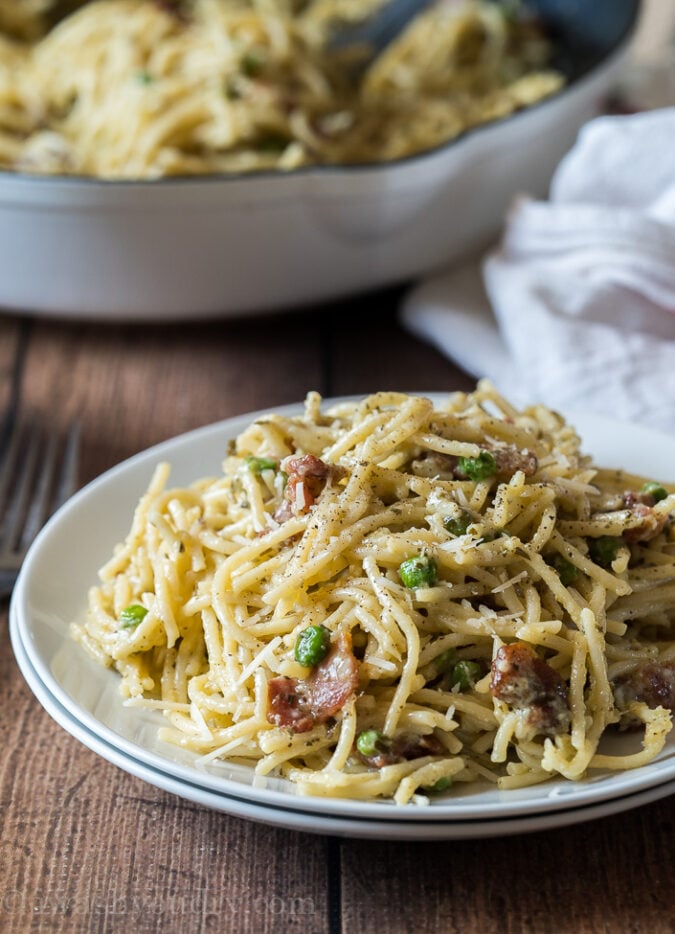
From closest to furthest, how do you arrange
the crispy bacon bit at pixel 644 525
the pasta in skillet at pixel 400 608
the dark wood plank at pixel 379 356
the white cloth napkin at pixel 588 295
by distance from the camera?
the pasta in skillet at pixel 400 608 < the crispy bacon bit at pixel 644 525 < the white cloth napkin at pixel 588 295 < the dark wood plank at pixel 379 356

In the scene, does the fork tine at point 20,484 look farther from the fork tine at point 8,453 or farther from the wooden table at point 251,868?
the wooden table at point 251,868

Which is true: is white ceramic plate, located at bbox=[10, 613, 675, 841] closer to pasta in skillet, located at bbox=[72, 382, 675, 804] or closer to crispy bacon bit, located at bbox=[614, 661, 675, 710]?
pasta in skillet, located at bbox=[72, 382, 675, 804]

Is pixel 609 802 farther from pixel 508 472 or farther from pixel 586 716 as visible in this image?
pixel 508 472

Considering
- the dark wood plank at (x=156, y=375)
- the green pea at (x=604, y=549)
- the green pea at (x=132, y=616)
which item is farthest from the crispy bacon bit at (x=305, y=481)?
the dark wood plank at (x=156, y=375)

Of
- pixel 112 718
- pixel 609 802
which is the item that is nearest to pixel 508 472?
pixel 609 802

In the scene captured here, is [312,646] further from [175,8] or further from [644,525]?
[175,8]

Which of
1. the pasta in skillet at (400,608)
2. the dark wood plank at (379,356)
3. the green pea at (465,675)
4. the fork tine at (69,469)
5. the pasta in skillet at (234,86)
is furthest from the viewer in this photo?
the pasta in skillet at (234,86)

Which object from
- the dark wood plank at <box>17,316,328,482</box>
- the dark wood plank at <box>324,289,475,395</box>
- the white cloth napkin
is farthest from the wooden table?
the dark wood plank at <box>324,289,475,395</box>
